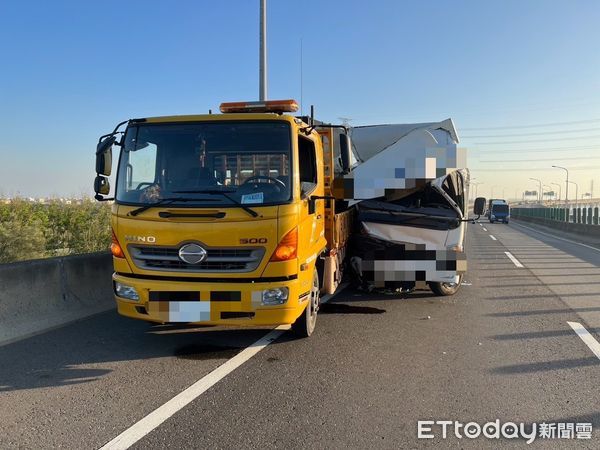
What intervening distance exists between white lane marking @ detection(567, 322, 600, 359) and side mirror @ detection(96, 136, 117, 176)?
5828 mm

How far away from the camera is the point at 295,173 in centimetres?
502

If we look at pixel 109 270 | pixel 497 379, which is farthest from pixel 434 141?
pixel 109 270

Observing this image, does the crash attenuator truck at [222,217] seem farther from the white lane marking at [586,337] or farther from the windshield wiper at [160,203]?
the white lane marking at [586,337]

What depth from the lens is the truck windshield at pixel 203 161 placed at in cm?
502

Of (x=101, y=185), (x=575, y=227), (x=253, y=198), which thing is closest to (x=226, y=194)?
(x=253, y=198)

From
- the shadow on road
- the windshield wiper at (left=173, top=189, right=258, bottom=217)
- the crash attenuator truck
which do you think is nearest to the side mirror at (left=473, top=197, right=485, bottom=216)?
the crash attenuator truck

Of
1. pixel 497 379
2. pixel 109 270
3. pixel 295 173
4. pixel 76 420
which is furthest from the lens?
pixel 109 270

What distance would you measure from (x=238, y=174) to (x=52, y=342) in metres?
2.94

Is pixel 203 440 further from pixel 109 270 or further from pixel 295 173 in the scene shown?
pixel 109 270

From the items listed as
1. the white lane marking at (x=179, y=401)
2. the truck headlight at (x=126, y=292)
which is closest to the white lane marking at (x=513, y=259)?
the white lane marking at (x=179, y=401)

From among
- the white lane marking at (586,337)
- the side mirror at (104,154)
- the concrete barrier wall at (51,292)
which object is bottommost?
the white lane marking at (586,337)

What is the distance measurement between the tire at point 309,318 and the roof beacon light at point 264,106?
6.94ft

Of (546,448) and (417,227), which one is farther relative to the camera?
(417,227)

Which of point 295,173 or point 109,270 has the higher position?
point 295,173
